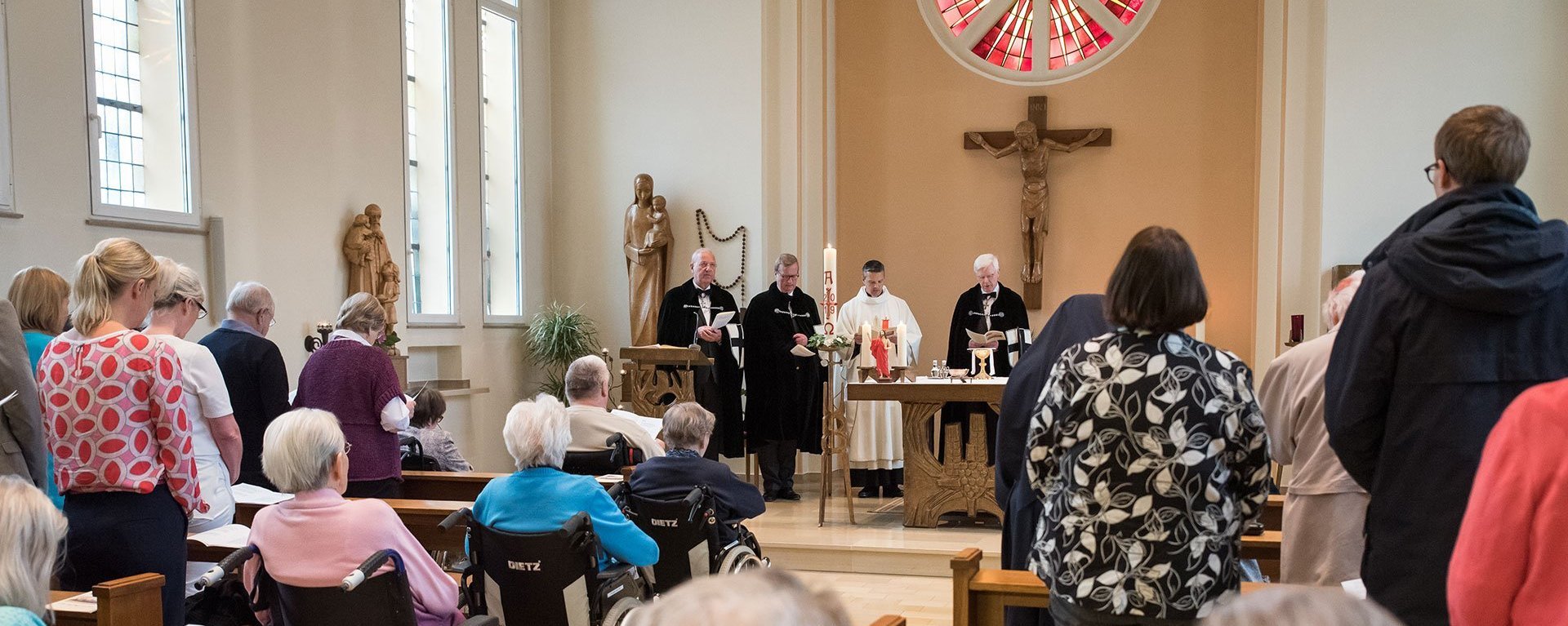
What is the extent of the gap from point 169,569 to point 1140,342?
93.6 inches

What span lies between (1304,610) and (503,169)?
910 cm

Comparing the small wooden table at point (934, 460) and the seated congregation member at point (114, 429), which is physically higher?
the seated congregation member at point (114, 429)

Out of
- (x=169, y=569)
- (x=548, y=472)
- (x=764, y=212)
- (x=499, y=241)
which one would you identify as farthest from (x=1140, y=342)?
(x=499, y=241)

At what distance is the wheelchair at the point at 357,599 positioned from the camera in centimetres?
278

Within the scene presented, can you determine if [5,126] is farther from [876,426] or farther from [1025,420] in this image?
[876,426]

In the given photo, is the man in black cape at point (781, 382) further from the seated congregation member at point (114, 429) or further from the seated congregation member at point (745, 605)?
the seated congregation member at point (745, 605)

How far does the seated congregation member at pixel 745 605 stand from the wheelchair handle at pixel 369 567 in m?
1.75

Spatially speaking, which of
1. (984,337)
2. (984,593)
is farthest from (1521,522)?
(984,337)

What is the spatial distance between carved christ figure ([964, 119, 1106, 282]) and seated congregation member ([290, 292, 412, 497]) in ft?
20.6

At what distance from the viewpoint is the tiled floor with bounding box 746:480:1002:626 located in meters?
5.62

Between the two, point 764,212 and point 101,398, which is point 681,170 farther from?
point 101,398

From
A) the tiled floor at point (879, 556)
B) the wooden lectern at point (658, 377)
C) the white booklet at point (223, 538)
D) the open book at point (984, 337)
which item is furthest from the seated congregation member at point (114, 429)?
the wooden lectern at point (658, 377)

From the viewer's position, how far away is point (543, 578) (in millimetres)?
3164

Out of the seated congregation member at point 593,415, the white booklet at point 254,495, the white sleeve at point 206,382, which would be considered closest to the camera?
the white sleeve at point 206,382
